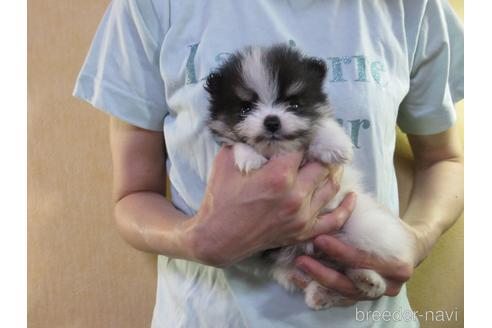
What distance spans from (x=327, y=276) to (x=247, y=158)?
0.23 m

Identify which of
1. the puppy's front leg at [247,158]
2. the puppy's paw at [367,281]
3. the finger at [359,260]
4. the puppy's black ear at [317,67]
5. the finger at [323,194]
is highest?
the puppy's black ear at [317,67]

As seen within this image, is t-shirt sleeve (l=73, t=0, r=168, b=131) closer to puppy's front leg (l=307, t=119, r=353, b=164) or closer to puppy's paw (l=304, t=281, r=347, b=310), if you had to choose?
puppy's front leg (l=307, t=119, r=353, b=164)

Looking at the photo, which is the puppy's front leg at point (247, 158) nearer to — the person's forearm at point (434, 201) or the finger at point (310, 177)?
the finger at point (310, 177)

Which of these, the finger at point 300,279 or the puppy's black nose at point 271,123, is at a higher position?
the puppy's black nose at point 271,123

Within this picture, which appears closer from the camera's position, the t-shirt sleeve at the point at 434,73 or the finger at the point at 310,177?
the finger at the point at 310,177

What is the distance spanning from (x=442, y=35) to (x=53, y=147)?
2.58 ft

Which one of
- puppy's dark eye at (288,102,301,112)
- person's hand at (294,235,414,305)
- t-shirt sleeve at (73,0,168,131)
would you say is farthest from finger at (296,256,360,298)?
t-shirt sleeve at (73,0,168,131)

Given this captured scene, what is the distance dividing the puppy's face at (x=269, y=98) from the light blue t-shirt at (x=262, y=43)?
0.04m

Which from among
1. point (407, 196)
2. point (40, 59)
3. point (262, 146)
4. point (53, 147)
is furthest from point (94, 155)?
point (407, 196)

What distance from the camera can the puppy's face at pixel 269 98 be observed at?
0.65 meters

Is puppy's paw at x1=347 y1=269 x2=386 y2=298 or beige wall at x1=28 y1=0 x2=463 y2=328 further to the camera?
beige wall at x1=28 y1=0 x2=463 y2=328

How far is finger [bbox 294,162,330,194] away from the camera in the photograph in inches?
25.4

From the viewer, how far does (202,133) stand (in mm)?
739

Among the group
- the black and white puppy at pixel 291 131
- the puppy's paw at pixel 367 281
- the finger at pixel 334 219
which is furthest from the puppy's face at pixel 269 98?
the puppy's paw at pixel 367 281
